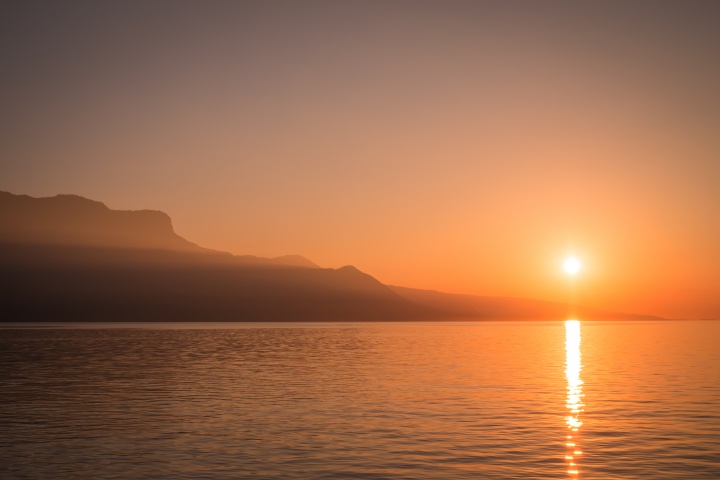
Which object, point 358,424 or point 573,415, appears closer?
point 358,424

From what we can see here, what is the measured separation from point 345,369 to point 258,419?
1320 inches

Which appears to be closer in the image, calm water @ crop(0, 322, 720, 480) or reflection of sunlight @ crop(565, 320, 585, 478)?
calm water @ crop(0, 322, 720, 480)

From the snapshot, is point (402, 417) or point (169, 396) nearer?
point (402, 417)

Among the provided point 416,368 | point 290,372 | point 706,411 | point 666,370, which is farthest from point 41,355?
point 706,411

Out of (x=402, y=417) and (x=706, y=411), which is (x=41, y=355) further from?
(x=706, y=411)

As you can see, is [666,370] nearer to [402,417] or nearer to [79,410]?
[402,417]

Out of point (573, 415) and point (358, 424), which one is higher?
point (573, 415)

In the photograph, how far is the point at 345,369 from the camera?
7094cm

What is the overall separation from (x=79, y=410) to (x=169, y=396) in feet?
24.2

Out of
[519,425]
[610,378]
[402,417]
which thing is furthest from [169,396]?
[610,378]

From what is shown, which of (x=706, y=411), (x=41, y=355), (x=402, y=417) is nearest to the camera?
(x=402, y=417)

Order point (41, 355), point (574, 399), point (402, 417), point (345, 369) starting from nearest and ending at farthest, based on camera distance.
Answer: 1. point (402, 417)
2. point (574, 399)
3. point (345, 369)
4. point (41, 355)

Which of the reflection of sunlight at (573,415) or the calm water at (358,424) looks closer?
the calm water at (358,424)

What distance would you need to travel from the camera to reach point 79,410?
41.6 m
